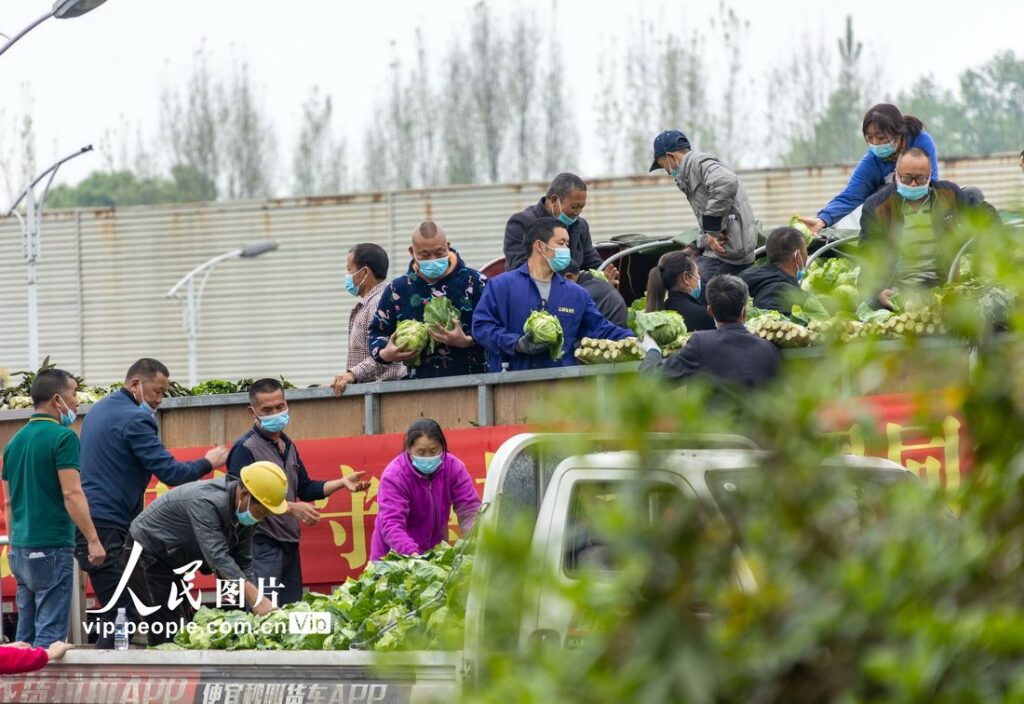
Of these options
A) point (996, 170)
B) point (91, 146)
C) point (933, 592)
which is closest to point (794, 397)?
point (933, 592)

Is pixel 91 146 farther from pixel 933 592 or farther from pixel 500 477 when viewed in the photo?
pixel 933 592

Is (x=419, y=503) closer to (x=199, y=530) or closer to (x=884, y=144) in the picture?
(x=199, y=530)

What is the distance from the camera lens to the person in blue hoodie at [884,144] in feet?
35.2

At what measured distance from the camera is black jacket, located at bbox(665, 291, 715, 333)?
34.0ft

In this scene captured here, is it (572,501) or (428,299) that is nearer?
(572,501)

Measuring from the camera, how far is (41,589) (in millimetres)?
8828

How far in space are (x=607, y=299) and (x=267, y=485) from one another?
293 cm

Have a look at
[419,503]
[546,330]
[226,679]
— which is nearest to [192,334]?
[546,330]

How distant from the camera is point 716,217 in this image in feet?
36.5

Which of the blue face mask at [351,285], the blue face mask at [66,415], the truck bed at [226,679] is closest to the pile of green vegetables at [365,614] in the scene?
the truck bed at [226,679]

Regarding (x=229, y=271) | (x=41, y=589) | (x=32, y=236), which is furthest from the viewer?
(x=229, y=271)

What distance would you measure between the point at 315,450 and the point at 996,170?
2239 cm

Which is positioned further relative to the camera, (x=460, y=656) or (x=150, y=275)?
(x=150, y=275)

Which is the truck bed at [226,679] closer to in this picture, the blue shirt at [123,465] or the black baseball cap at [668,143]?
the blue shirt at [123,465]
